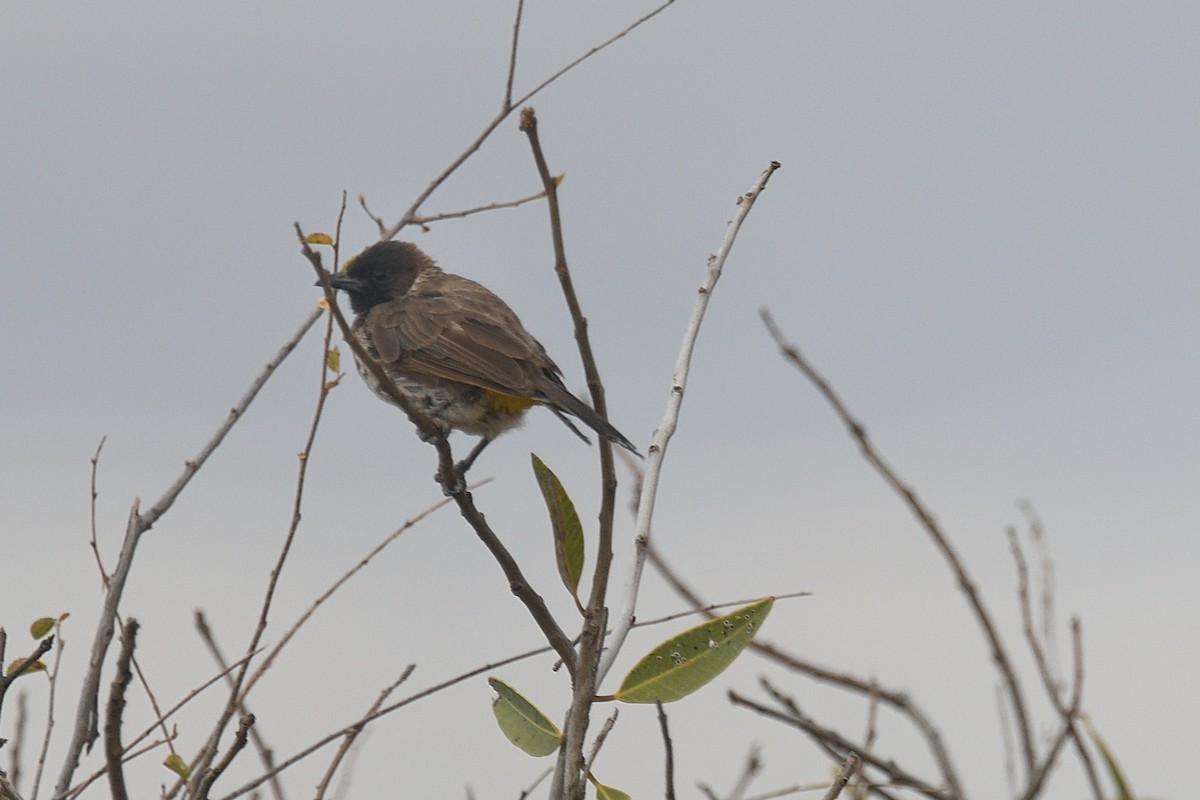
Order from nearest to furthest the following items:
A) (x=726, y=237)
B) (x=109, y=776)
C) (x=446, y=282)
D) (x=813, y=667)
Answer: (x=109, y=776)
(x=726, y=237)
(x=813, y=667)
(x=446, y=282)

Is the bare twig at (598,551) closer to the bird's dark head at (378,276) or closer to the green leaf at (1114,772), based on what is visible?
the green leaf at (1114,772)

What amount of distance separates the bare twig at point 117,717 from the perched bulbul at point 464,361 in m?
2.84

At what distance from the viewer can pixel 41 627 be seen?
3.53 m

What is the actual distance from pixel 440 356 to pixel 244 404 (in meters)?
2.12

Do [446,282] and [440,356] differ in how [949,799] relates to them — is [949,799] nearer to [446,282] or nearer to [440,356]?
[440,356]

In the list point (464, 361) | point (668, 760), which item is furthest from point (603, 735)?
point (464, 361)

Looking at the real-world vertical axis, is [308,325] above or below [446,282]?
below

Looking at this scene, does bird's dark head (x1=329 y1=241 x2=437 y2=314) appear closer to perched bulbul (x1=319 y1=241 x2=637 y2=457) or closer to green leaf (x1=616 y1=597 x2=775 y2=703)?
perched bulbul (x1=319 y1=241 x2=637 y2=457)

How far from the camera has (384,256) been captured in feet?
24.6

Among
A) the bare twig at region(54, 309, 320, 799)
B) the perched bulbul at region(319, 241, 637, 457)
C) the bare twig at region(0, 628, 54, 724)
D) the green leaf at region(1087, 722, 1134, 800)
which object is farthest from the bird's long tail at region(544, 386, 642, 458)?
the green leaf at region(1087, 722, 1134, 800)

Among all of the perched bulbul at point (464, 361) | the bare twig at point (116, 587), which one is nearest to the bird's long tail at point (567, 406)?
the perched bulbul at point (464, 361)

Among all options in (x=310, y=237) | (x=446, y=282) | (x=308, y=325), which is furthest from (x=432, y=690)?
(x=446, y=282)

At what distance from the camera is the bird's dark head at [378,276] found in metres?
7.32

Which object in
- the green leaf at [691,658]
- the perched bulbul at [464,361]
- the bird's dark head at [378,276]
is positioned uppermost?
the bird's dark head at [378,276]
